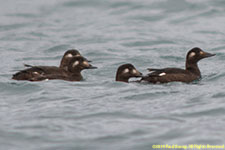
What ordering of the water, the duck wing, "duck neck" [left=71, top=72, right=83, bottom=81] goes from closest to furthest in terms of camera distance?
the water → the duck wing → "duck neck" [left=71, top=72, right=83, bottom=81]

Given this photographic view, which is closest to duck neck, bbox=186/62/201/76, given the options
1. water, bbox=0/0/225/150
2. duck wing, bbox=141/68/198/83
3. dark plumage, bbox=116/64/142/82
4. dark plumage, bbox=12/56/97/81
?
water, bbox=0/0/225/150

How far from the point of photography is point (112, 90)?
10648 mm

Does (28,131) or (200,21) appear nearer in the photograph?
(28,131)

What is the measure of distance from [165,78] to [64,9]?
1503cm

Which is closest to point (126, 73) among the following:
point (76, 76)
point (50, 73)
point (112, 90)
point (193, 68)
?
point (112, 90)

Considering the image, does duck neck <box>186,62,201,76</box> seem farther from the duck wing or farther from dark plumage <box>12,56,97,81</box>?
dark plumage <box>12,56,97,81</box>

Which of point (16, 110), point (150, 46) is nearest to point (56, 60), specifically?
point (150, 46)

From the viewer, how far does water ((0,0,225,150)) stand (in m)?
7.54

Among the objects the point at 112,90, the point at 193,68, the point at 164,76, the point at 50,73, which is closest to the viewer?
the point at 112,90

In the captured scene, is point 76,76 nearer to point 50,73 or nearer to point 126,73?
point 50,73

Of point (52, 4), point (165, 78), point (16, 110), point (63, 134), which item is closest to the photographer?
point (63, 134)

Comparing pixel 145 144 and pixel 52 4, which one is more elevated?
pixel 52 4

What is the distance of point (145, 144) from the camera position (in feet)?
23.5

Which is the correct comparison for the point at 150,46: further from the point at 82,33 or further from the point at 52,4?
the point at 52,4
